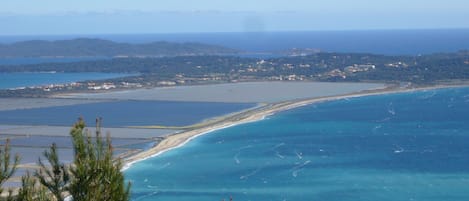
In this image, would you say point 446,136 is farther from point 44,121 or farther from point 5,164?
point 5,164

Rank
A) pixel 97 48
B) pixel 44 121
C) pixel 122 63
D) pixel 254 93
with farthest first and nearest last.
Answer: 1. pixel 97 48
2. pixel 122 63
3. pixel 254 93
4. pixel 44 121

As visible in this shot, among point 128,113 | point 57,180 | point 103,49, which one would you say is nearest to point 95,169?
point 57,180

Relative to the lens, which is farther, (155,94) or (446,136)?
(155,94)

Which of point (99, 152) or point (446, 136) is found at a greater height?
point (99, 152)

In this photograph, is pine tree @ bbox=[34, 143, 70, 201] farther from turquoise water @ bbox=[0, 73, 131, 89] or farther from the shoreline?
turquoise water @ bbox=[0, 73, 131, 89]

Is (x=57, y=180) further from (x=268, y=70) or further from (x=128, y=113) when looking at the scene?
(x=268, y=70)

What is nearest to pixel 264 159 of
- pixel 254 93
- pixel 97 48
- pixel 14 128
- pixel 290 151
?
pixel 290 151

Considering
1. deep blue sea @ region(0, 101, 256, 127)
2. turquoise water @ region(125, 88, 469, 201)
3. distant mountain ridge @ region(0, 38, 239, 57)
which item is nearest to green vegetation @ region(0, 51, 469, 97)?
deep blue sea @ region(0, 101, 256, 127)
